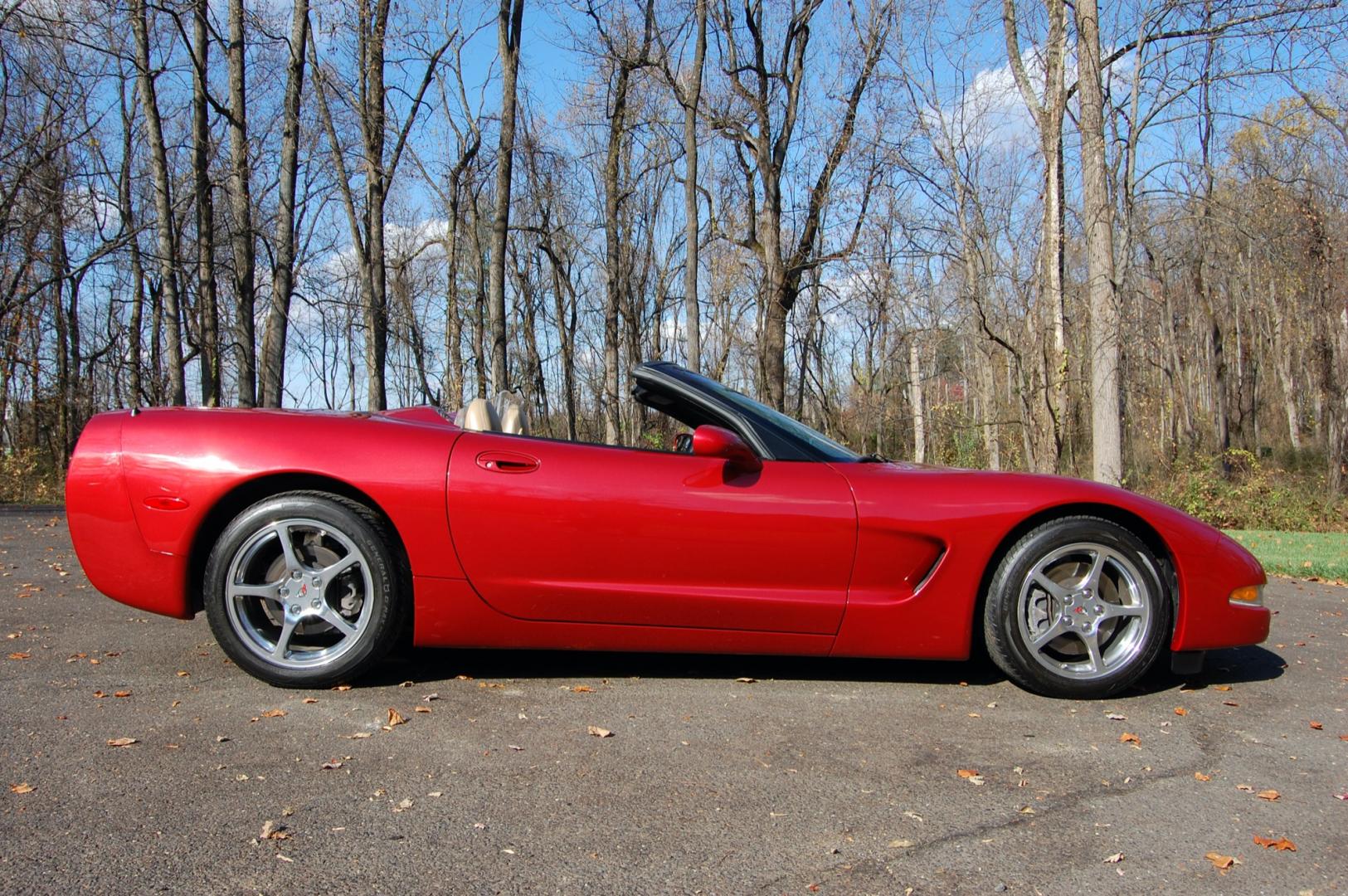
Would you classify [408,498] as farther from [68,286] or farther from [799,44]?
[68,286]

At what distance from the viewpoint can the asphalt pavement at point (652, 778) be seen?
1.97 meters

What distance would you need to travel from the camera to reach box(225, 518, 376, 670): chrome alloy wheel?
3.25m

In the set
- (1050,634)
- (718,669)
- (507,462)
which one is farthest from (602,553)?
(1050,634)

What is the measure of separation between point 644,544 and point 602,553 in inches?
6.0

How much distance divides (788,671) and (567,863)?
1.84m

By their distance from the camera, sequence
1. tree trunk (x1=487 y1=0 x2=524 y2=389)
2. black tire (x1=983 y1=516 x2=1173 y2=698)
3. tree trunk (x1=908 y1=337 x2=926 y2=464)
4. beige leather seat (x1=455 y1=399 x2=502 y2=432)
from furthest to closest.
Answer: tree trunk (x1=908 y1=337 x2=926 y2=464), tree trunk (x1=487 y1=0 x2=524 y2=389), beige leather seat (x1=455 y1=399 x2=502 y2=432), black tire (x1=983 y1=516 x2=1173 y2=698)

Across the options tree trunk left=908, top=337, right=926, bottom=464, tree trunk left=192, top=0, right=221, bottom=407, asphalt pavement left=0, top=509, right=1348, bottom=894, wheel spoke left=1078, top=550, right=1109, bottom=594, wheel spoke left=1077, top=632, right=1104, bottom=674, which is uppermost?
tree trunk left=192, top=0, right=221, bottom=407

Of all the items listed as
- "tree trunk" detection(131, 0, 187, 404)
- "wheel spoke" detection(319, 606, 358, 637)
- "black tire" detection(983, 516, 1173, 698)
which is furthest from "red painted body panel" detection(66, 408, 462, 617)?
"tree trunk" detection(131, 0, 187, 404)

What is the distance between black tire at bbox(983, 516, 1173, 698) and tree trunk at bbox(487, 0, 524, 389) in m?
16.2

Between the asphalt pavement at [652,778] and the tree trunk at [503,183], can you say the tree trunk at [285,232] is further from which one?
the asphalt pavement at [652,778]

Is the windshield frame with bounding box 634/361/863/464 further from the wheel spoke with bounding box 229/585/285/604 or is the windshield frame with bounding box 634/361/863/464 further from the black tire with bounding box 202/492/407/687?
the wheel spoke with bounding box 229/585/285/604

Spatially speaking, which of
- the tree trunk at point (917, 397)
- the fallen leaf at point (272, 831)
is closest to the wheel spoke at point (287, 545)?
the fallen leaf at point (272, 831)

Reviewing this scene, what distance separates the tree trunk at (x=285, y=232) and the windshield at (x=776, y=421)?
16.1 m

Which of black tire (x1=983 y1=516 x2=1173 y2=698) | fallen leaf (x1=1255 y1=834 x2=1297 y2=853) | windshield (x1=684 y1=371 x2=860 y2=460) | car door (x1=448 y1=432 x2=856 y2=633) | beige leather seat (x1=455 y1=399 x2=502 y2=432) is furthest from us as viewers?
windshield (x1=684 y1=371 x2=860 y2=460)
